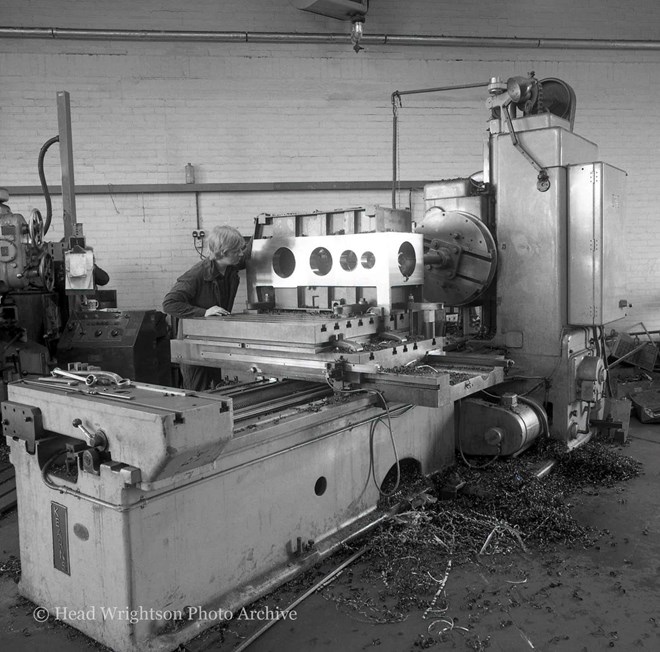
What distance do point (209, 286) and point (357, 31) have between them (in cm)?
282

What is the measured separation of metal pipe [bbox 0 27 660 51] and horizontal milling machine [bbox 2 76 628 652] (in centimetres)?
210

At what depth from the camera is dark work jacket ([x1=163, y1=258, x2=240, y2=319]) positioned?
9.45 ft

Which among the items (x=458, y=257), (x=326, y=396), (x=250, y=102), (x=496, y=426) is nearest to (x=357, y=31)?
(x=250, y=102)

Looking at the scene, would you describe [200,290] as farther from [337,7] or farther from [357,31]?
[337,7]

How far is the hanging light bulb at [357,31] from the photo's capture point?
4771mm

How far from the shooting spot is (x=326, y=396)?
2193 mm

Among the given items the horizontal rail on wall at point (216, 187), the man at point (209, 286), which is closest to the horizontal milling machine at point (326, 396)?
the man at point (209, 286)

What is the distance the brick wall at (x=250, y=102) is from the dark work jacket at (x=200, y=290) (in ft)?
6.75

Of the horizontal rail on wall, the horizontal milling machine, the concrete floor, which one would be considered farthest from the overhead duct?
the concrete floor

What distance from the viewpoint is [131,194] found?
4.97 m

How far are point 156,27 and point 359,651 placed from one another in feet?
15.8

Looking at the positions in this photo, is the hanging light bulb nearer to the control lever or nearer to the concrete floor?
the concrete floor

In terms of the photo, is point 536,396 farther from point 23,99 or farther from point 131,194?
point 23,99

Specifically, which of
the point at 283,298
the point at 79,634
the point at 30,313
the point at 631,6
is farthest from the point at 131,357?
the point at 631,6
